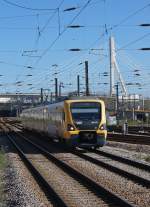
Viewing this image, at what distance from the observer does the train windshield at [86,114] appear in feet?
97.1

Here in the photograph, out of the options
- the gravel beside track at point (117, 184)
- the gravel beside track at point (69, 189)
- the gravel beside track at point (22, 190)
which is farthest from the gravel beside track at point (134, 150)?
the gravel beside track at point (22, 190)

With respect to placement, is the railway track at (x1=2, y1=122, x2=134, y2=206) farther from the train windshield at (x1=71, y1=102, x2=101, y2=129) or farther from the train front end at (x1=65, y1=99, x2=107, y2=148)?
the train windshield at (x1=71, y1=102, x2=101, y2=129)

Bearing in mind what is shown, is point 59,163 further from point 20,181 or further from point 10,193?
point 10,193

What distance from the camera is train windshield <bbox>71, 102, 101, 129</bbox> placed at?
29.6 metres

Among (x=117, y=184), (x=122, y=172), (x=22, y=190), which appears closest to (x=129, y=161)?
(x=122, y=172)

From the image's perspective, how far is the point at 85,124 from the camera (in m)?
29.6

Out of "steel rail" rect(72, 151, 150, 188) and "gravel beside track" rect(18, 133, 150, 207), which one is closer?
"gravel beside track" rect(18, 133, 150, 207)

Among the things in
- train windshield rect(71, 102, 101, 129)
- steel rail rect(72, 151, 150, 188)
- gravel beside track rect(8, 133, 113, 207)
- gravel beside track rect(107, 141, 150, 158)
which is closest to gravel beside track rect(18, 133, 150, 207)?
steel rail rect(72, 151, 150, 188)

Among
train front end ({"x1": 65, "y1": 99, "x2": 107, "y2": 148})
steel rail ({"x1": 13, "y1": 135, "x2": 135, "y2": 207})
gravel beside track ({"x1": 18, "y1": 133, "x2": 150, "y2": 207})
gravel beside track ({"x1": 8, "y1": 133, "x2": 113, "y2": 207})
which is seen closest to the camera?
steel rail ({"x1": 13, "y1": 135, "x2": 135, "y2": 207})

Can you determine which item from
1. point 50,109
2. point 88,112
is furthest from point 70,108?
point 50,109

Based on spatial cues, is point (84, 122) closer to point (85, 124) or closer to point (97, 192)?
point (85, 124)

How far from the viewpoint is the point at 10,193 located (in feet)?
50.1

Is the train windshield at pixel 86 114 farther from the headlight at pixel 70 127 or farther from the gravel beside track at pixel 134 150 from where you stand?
the gravel beside track at pixel 134 150

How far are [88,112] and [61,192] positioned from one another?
14924 mm
